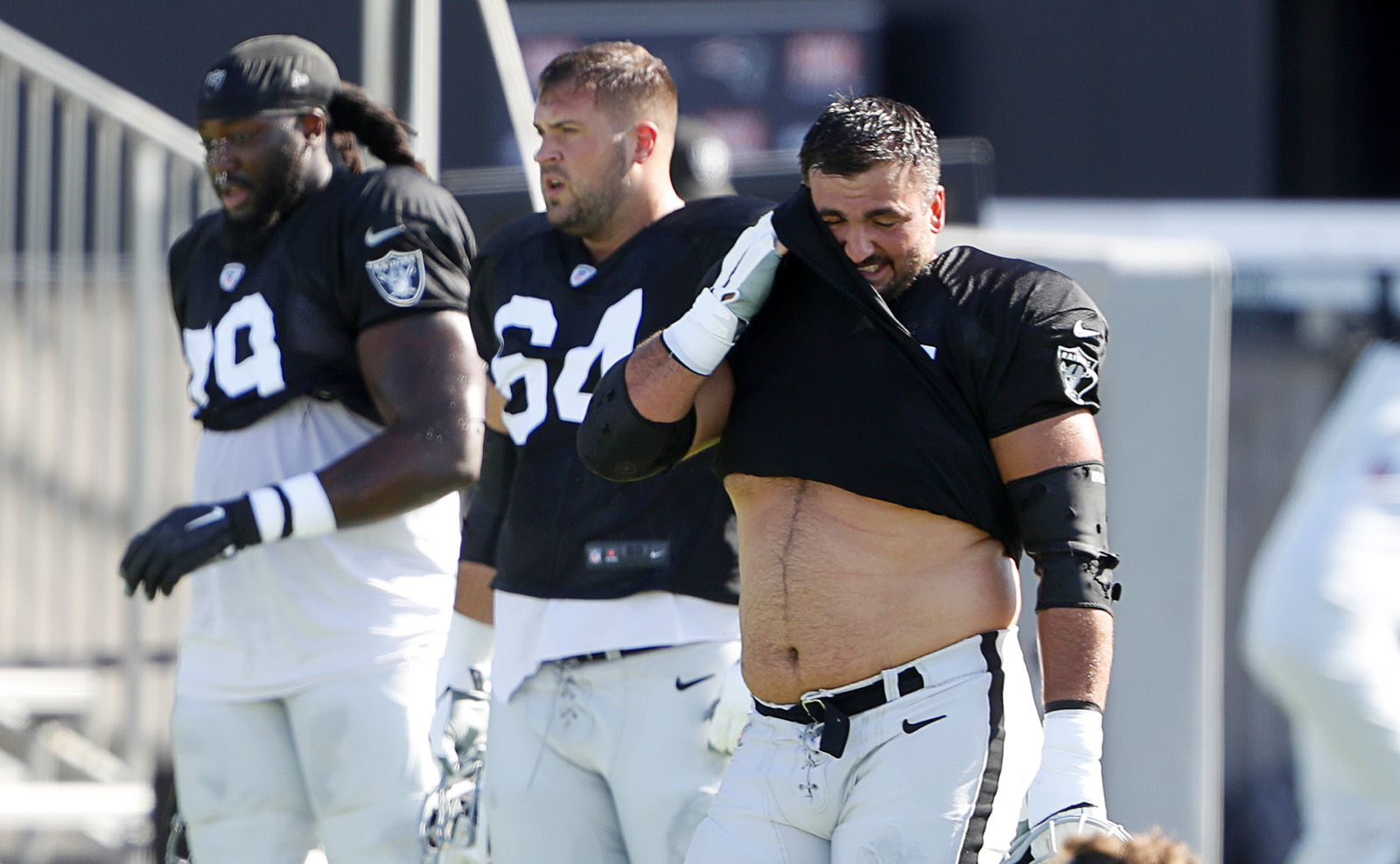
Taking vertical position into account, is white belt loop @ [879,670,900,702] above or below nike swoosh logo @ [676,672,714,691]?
A: above

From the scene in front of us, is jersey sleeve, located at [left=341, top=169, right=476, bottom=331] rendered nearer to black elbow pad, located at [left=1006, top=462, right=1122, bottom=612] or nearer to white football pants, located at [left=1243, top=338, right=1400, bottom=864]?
black elbow pad, located at [left=1006, top=462, right=1122, bottom=612]

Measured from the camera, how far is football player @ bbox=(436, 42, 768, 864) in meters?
3.27

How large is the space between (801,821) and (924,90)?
8755 mm

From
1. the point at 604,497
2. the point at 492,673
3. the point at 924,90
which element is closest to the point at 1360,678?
the point at 604,497

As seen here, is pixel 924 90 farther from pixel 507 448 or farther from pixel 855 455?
pixel 855 455

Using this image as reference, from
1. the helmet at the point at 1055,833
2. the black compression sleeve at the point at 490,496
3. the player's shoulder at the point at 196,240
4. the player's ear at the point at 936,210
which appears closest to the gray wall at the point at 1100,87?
the player's shoulder at the point at 196,240

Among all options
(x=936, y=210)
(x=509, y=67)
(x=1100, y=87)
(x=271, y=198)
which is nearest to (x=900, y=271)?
(x=936, y=210)

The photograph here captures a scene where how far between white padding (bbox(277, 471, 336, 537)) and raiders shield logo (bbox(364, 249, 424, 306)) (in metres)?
0.45

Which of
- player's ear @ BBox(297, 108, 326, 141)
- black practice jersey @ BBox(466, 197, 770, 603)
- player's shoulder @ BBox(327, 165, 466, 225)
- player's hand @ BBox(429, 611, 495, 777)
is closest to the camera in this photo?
black practice jersey @ BBox(466, 197, 770, 603)

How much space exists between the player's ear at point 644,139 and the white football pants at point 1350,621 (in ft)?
4.80

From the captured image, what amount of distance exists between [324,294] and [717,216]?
0.93m

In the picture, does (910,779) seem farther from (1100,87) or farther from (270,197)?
(1100,87)

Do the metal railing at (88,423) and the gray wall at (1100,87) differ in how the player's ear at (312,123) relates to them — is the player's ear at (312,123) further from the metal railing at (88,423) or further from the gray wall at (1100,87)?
the gray wall at (1100,87)

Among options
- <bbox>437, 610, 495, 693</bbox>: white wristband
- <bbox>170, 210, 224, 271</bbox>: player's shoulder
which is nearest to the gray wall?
<bbox>170, 210, 224, 271</bbox>: player's shoulder
